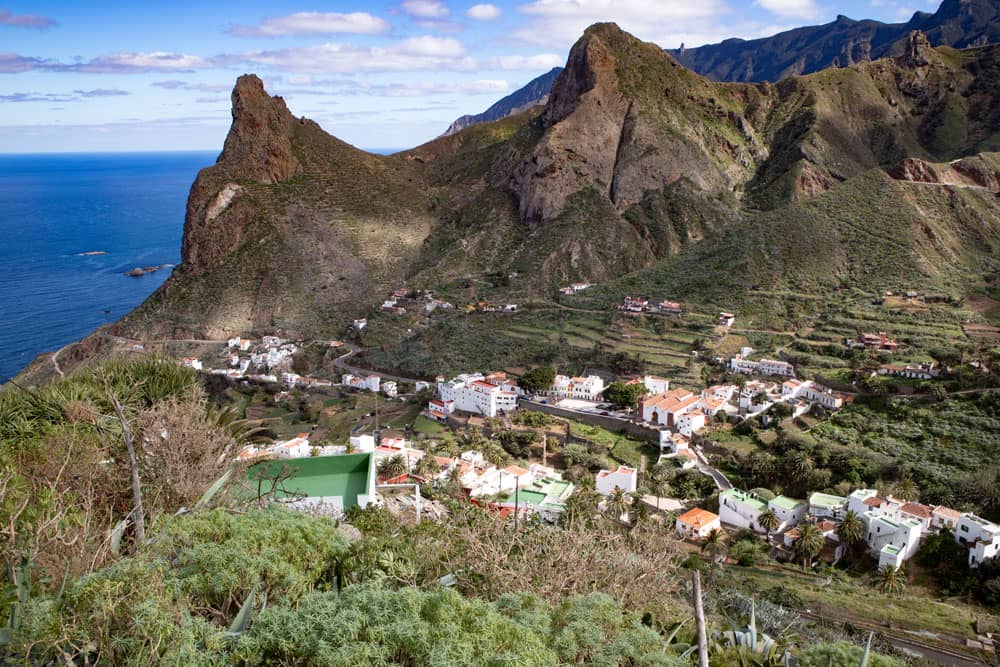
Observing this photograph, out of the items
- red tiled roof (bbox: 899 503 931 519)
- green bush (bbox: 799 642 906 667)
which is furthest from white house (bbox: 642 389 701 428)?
green bush (bbox: 799 642 906 667)

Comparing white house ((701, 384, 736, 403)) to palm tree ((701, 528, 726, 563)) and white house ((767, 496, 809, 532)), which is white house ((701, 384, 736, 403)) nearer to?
white house ((767, 496, 809, 532))

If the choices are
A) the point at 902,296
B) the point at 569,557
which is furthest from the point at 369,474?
the point at 902,296

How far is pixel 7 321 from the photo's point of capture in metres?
49.4

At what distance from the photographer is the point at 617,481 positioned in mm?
20562

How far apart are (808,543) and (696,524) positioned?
2781mm

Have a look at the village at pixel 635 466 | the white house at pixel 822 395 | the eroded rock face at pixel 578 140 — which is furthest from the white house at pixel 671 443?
the eroded rock face at pixel 578 140

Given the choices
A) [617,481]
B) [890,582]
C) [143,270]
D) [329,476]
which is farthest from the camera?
[143,270]

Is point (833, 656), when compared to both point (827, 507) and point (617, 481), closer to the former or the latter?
point (827, 507)

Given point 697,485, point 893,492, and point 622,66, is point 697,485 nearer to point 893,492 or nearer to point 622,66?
point 893,492

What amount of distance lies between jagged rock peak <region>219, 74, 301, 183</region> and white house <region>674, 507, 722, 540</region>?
46875mm

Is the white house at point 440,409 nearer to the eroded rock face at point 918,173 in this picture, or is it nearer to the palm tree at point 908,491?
the palm tree at point 908,491

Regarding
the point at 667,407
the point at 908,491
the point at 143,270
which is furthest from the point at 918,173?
the point at 143,270

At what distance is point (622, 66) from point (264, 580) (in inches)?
2452

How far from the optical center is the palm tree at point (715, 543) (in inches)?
660
